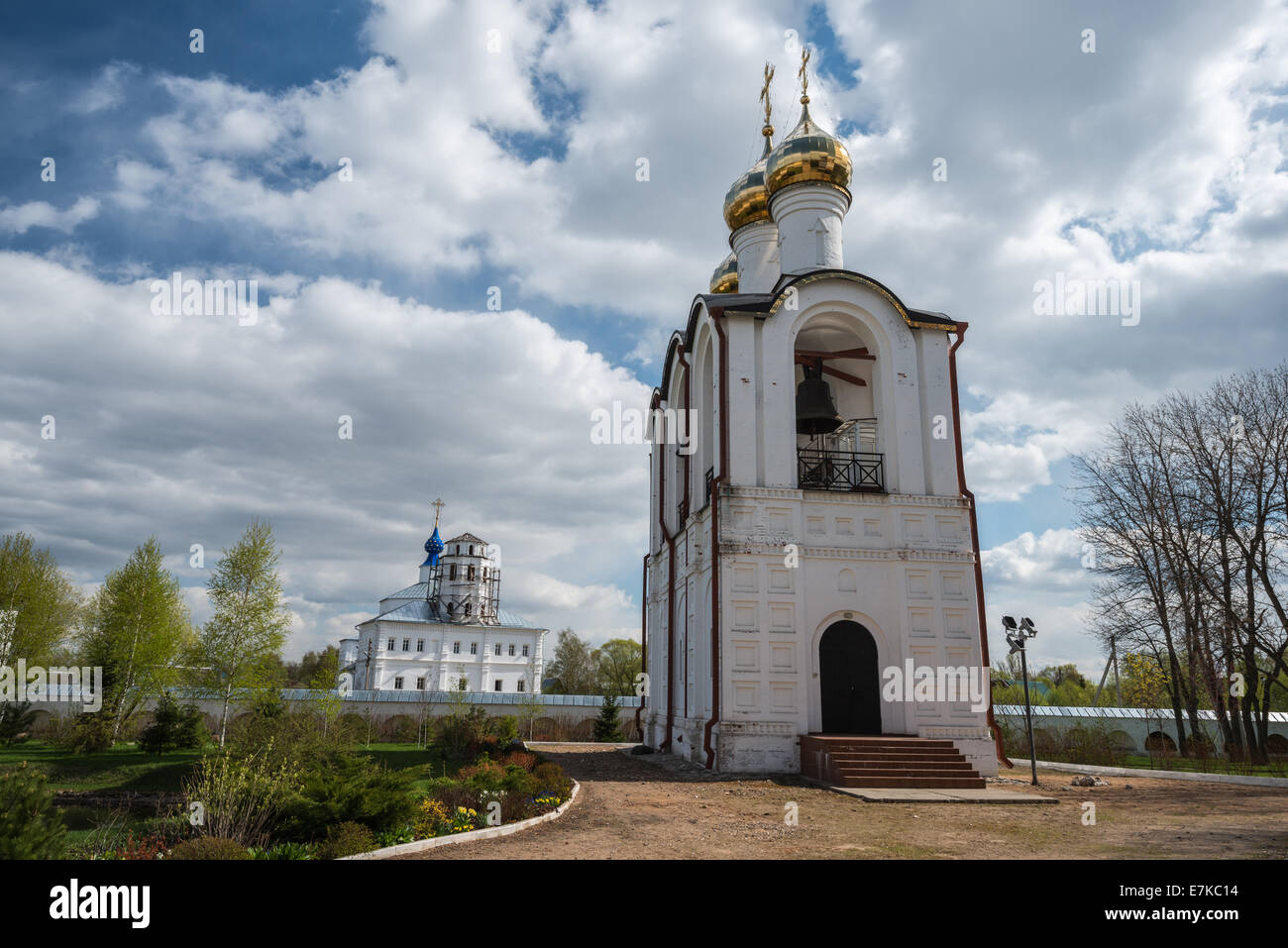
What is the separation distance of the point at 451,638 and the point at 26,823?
59286 millimetres

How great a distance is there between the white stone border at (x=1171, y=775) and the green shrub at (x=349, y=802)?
1409cm

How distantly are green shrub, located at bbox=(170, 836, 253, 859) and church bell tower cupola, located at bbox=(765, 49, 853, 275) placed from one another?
16377 mm

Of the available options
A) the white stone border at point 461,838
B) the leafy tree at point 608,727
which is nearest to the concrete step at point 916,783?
the white stone border at point 461,838

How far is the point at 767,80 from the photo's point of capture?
2508 centimetres

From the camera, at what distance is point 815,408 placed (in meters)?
17.4

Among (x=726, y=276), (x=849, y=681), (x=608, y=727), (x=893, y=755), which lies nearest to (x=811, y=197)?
(x=726, y=276)

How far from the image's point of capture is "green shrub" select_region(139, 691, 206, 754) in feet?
62.4

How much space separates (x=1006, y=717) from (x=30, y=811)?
28789 millimetres

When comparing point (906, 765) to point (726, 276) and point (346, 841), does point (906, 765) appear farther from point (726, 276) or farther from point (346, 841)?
point (726, 276)

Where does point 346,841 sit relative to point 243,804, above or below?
below

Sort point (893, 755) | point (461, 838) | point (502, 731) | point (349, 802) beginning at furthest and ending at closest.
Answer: point (502, 731), point (893, 755), point (461, 838), point (349, 802)

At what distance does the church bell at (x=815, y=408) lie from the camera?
684 inches

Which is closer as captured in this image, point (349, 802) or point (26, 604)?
point (349, 802)

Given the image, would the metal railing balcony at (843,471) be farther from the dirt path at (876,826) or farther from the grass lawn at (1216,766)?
the grass lawn at (1216,766)
